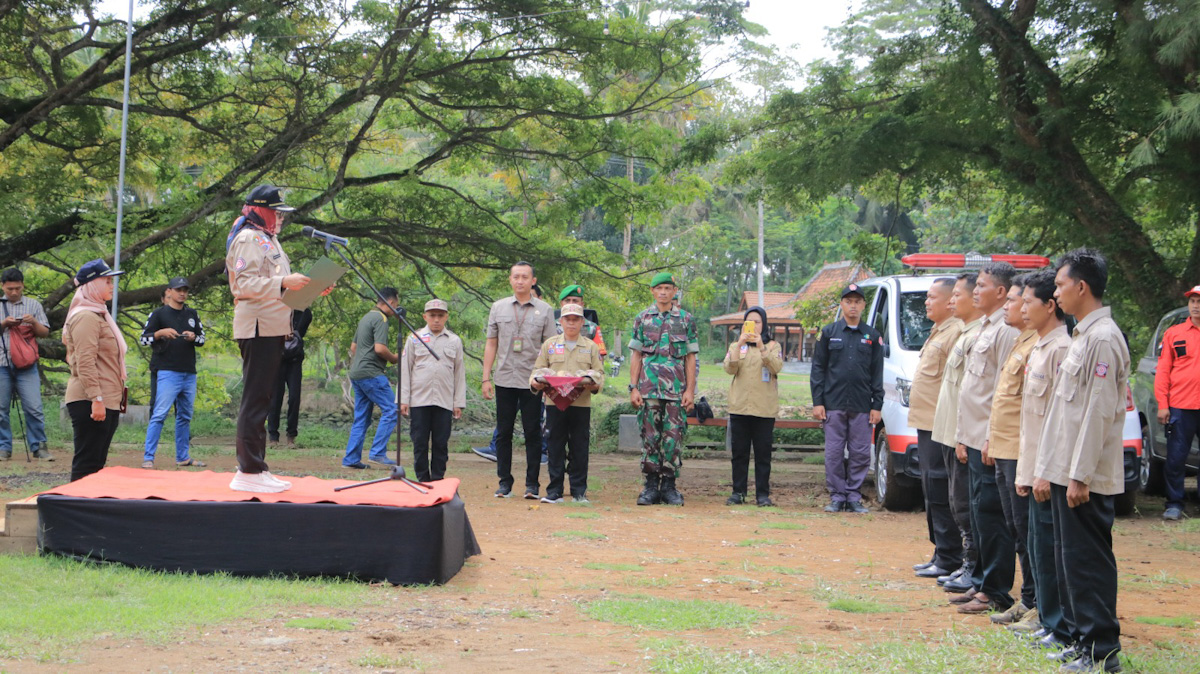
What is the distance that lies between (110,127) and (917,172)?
11262 mm

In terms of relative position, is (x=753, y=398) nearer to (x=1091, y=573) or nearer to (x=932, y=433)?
(x=932, y=433)

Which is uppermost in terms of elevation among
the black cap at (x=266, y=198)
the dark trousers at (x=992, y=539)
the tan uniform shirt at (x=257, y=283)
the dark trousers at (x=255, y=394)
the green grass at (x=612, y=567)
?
the black cap at (x=266, y=198)

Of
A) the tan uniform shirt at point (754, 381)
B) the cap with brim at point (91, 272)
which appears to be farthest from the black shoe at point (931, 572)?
the cap with brim at point (91, 272)

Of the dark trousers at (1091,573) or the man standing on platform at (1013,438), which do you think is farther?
the man standing on platform at (1013,438)

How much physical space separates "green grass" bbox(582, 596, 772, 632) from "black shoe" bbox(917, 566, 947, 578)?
166 centimetres

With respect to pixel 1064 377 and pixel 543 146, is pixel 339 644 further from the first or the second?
pixel 543 146

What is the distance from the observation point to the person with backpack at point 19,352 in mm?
10953

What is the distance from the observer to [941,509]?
649 centimetres

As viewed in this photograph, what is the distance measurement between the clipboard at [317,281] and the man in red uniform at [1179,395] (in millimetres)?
7602

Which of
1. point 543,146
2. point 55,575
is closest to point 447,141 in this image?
point 543,146

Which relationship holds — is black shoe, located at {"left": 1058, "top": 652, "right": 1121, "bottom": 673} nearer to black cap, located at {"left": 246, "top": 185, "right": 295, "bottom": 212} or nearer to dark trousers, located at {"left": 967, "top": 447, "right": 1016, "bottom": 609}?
dark trousers, located at {"left": 967, "top": 447, "right": 1016, "bottom": 609}

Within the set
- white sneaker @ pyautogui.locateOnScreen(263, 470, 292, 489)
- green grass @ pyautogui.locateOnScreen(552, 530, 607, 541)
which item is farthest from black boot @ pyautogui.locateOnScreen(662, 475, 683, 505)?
white sneaker @ pyautogui.locateOnScreen(263, 470, 292, 489)

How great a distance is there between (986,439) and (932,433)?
0.95m

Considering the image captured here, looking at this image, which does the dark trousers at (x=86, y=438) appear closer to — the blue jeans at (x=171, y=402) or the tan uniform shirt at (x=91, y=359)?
the tan uniform shirt at (x=91, y=359)
